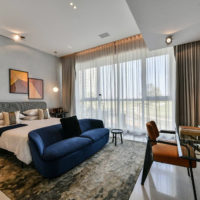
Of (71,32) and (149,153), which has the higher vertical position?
(71,32)

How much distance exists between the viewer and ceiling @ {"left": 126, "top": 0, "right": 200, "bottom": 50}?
1775mm

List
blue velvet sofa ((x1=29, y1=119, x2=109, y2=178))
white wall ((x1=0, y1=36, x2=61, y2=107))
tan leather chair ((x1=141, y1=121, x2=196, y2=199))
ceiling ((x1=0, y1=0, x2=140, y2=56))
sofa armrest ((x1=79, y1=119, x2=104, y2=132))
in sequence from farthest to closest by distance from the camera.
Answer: white wall ((x1=0, y1=36, x2=61, y2=107)) → sofa armrest ((x1=79, y1=119, x2=104, y2=132)) → ceiling ((x1=0, y1=0, x2=140, y2=56)) → blue velvet sofa ((x1=29, y1=119, x2=109, y2=178)) → tan leather chair ((x1=141, y1=121, x2=196, y2=199))

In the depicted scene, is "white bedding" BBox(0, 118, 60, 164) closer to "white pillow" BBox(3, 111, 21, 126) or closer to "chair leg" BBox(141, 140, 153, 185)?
"white pillow" BBox(3, 111, 21, 126)

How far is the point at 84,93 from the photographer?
4898mm

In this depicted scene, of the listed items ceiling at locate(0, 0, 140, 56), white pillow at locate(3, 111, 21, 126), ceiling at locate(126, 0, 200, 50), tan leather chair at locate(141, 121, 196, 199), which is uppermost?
ceiling at locate(0, 0, 140, 56)

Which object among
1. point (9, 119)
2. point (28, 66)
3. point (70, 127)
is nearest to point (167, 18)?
point (70, 127)

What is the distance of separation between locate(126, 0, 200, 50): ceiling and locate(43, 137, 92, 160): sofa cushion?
8.21 feet

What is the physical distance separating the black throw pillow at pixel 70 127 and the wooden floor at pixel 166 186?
156cm

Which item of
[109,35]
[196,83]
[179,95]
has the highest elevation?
[109,35]

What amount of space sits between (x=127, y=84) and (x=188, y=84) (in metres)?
1.69

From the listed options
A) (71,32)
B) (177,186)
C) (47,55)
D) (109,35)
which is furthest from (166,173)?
(47,55)

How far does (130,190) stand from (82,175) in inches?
30.4

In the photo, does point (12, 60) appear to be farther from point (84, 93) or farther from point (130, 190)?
point (130, 190)

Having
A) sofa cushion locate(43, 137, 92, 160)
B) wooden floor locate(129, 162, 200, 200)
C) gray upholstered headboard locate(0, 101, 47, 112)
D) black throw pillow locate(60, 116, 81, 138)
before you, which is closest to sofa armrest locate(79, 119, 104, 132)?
black throw pillow locate(60, 116, 81, 138)
